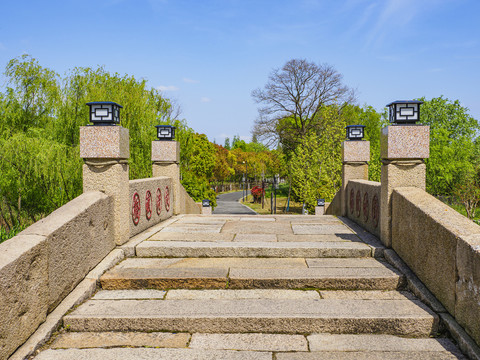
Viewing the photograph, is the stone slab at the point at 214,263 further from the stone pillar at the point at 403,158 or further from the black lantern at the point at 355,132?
the black lantern at the point at 355,132

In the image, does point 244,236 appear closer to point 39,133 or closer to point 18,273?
point 18,273

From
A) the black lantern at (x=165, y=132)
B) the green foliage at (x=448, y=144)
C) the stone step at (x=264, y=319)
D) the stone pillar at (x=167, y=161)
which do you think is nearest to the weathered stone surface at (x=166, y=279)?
the stone step at (x=264, y=319)

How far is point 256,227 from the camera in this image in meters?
7.57

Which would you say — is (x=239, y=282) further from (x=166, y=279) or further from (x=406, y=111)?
(x=406, y=111)

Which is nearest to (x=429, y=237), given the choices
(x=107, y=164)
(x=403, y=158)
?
(x=403, y=158)

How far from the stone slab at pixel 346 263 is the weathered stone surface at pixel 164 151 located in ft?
17.3

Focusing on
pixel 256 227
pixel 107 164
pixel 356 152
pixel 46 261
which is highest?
pixel 356 152

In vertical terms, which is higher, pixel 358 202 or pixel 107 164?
pixel 107 164

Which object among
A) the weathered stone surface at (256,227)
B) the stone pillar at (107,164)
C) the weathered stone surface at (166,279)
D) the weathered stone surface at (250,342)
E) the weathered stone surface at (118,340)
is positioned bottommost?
the weathered stone surface at (118,340)

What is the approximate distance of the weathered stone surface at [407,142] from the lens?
17.6ft

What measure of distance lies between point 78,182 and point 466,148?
40.1 meters

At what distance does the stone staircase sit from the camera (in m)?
3.36

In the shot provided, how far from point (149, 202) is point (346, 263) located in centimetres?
402

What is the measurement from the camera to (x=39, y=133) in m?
16.3
